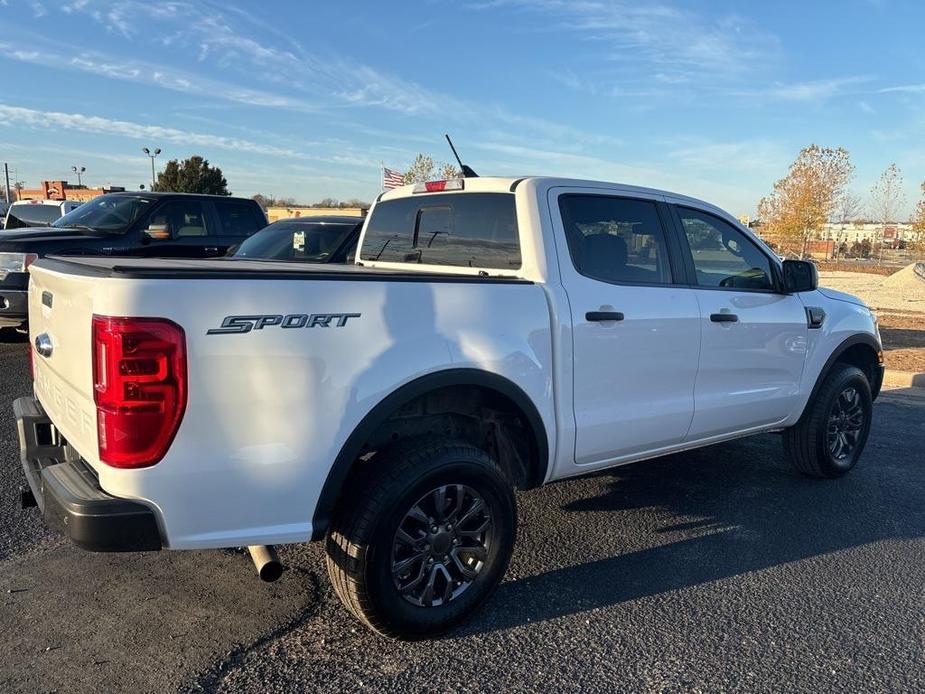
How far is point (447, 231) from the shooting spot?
13.5ft

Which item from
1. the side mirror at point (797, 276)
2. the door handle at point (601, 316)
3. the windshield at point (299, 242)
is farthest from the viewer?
the windshield at point (299, 242)

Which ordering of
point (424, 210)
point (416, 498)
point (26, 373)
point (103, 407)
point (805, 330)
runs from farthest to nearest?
1. point (26, 373)
2. point (805, 330)
3. point (424, 210)
4. point (416, 498)
5. point (103, 407)

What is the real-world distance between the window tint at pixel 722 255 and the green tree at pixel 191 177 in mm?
51092

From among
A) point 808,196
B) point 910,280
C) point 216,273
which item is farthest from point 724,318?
point 808,196

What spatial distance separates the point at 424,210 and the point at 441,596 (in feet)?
7.42

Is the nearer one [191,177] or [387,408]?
[387,408]

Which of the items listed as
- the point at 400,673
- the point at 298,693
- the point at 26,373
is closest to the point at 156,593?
the point at 298,693

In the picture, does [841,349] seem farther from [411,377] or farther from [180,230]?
[180,230]

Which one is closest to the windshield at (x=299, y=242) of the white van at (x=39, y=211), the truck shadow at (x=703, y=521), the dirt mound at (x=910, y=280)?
the truck shadow at (x=703, y=521)

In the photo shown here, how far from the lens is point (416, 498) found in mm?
2896

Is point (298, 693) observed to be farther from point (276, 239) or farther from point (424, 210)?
point (276, 239)

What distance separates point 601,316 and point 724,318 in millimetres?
1074

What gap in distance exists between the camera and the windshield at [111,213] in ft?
29.8

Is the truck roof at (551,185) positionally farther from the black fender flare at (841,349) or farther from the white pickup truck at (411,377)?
the black fender flare at (841,349)
